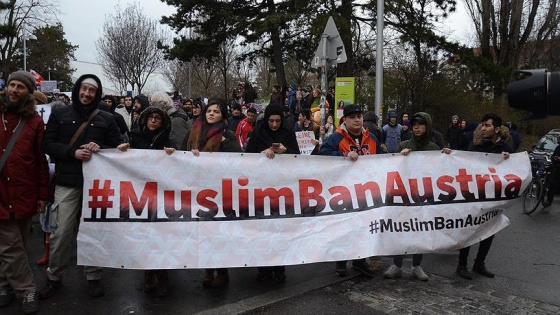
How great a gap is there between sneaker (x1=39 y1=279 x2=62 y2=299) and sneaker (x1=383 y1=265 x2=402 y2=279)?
334cm

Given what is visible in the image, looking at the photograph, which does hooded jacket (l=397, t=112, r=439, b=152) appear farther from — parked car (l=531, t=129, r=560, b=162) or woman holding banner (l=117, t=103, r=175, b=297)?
parked car (l=531, t=129, r=560, b=162)

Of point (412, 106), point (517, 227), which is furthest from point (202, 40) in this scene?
point (517, 227)

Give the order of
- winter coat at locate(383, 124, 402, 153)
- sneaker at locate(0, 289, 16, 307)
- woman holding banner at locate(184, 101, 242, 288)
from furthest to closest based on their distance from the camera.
Answer: winter coat at locate(383, 124, 402, 153), woman holding banner at locate(184, 101, 242, 288), sneaker at locate(0, 289, 16, 307)

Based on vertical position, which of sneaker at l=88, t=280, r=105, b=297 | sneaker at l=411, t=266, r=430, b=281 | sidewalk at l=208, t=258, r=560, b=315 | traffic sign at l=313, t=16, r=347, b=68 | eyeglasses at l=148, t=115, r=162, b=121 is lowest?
sidewalk at l=208, t=258, r=560, b=315

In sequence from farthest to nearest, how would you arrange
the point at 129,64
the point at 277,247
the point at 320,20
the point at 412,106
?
the point at 129,64 < the point at 412,106 < the point at 320,20 < the point at 277,247

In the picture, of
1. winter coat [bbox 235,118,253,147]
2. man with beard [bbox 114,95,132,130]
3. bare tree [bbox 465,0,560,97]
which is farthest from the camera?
bare tree [bbox 465,0,560,97]

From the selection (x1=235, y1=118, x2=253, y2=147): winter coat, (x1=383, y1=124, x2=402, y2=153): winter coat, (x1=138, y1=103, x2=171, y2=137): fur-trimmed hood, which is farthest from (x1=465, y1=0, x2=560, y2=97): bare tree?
(x1=138, y1=103, x2=171, y2=137): fur-trimmed hood

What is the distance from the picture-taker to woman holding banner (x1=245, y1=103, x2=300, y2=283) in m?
5.02

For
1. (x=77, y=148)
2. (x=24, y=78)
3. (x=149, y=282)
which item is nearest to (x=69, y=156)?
(x=77, y=148)

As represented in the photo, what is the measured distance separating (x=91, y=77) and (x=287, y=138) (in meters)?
2.02

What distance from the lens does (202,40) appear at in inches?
857

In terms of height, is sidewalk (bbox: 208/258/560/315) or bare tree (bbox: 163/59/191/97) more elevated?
bare tree (bbox: 163/59/191/97)

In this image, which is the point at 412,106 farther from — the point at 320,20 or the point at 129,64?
the point at 129,64

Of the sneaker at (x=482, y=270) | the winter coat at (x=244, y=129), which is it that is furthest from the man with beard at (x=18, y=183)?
the winter coat at (x=244, y=129)
